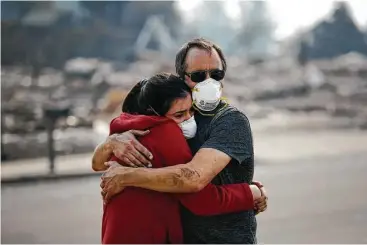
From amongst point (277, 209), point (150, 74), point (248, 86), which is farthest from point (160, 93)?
point (248, 86)

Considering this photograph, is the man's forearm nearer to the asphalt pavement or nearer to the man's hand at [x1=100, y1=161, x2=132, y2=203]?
the man's hand at [x1=100, y1=161, x2=132, y2=203]

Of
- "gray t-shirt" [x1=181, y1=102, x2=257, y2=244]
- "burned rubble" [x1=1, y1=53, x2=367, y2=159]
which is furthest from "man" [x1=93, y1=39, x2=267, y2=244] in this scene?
"burned rubble" [x1=1, y1=53, x2=367, y2=159]

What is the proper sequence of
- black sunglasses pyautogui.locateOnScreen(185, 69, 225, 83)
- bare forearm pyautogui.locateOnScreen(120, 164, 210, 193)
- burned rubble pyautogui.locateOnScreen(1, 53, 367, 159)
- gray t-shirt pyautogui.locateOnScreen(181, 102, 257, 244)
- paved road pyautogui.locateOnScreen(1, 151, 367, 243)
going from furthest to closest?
burned rubble pyautogui.locateOnScreen(1, 53, 367, 159), paved road pyautogui.locateOnScreen(1, 151, 367, 243), black sunglasses pyautogui.locateOnScreen(185, 69, 225, 83), gray t-shirt pyautogui.locateOnScreen(181, 102, 257, 244), bare forearm pyautogui.locateOnScreen(120, 164, 210, 193)

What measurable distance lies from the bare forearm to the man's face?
0.37 metres

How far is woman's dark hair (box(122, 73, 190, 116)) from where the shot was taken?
220cm

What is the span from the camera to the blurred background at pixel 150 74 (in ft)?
27.5

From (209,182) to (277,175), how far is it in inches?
378

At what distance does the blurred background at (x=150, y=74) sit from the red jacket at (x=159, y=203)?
60 centimetres

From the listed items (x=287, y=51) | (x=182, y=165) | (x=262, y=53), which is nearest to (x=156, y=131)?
(x=182, y=165)

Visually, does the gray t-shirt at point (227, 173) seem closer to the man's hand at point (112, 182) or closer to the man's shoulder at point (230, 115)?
the man's shoulder at point (230, 115)

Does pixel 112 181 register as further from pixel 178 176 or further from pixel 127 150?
pixel 178 176

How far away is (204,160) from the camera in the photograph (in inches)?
84.7

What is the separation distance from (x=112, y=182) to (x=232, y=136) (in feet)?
1.38

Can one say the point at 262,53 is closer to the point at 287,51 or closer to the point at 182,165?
the point at 287,51
